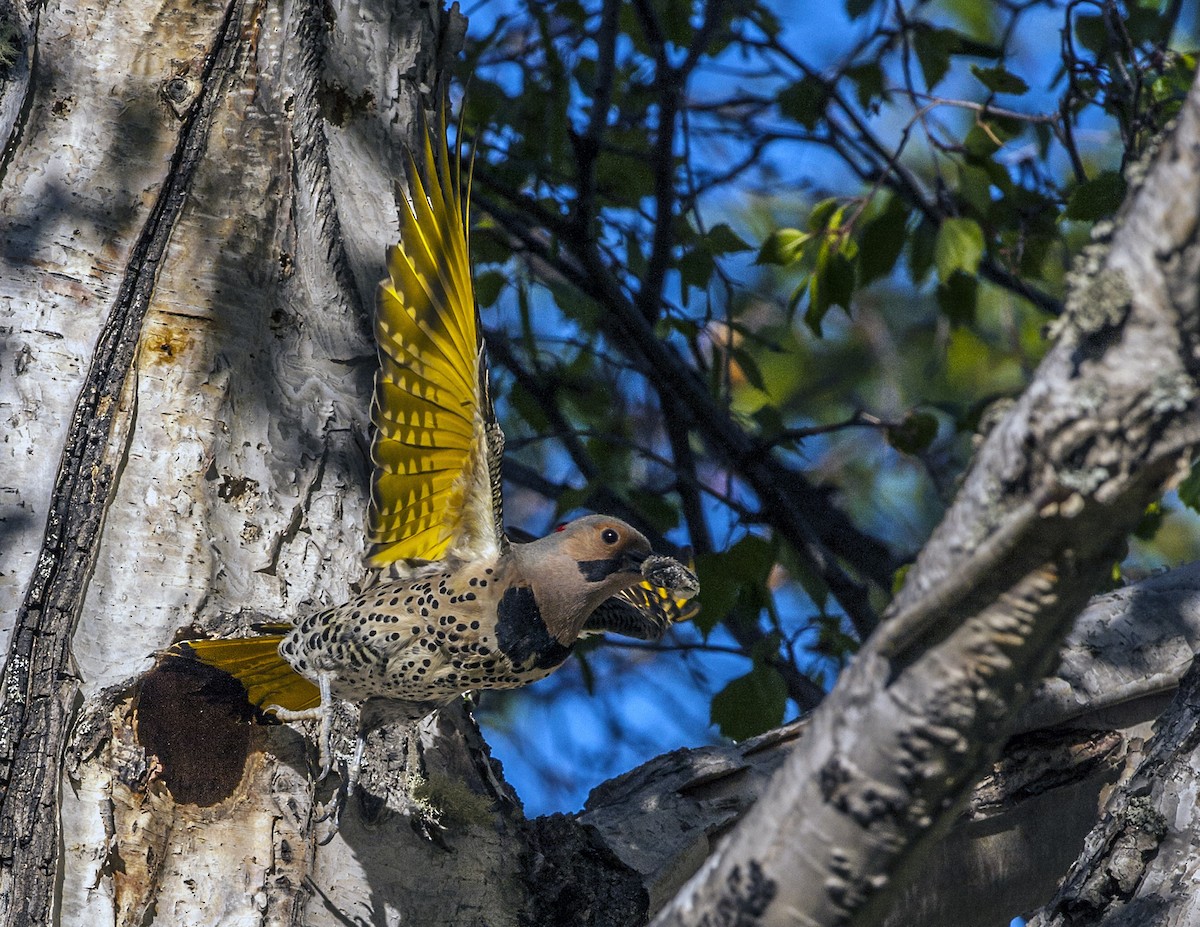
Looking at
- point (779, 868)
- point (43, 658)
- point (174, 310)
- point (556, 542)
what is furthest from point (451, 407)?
point (779, 868)

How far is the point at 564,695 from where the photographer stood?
5363mm

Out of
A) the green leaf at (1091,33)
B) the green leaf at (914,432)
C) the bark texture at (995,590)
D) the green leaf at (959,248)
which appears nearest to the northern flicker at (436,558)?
the bark texture at (995,590)

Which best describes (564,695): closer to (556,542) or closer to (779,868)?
(556,542)

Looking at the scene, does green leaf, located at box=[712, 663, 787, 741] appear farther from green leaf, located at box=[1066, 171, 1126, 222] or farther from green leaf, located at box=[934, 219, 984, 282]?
green leaf, located at box=[1066, 171, 1126, 222]

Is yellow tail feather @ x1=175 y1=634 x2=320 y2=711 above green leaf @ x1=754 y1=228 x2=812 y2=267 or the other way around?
the other way around

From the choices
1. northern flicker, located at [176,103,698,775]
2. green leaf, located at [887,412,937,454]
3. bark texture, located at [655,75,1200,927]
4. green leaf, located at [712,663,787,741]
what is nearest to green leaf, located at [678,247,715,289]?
green leaf, located at [887,412,937,454]

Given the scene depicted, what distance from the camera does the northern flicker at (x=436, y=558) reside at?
210 cm

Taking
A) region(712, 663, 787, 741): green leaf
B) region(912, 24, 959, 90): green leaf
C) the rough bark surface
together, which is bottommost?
the rough bark surface

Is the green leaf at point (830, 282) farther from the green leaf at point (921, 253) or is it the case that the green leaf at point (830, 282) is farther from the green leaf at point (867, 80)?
the green leaf at point (867, 80)

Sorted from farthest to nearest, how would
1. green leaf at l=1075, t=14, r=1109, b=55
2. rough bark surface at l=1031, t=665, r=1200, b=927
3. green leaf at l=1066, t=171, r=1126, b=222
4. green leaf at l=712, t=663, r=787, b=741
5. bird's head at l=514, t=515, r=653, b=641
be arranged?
green leaf at l=1075, t=14, r=1109, b=55, green leaf at l=712, t=663, r=787, b=741, green leaf at l=1066, t=171, r=1126, b=222, bird's head at l=514, t=515, r=653, b=641, rough bark surface at l=1031, t=665, r=1200, b=927

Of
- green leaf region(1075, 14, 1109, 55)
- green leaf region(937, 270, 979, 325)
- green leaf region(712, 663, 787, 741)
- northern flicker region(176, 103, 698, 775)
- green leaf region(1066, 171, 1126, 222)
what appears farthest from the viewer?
green leaf region(1075, 14, 1109, 55)

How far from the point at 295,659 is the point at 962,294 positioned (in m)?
2.19

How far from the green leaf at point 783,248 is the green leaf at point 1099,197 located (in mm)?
730

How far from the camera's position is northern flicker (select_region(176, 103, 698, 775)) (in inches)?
82.6
